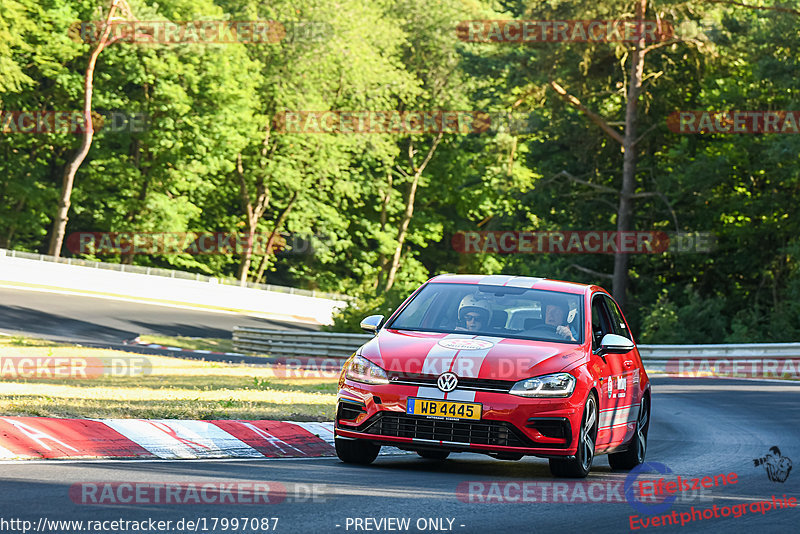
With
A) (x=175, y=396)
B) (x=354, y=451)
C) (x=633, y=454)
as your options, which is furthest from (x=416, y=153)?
(x=354, y=451)

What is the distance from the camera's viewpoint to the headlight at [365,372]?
9.54m

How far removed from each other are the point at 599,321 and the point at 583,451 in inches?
68.2

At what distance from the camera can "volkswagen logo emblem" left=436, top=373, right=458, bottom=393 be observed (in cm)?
933

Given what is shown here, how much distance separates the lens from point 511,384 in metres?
9.30

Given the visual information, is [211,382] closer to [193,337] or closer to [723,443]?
[723,443]

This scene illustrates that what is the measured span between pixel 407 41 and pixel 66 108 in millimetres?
24569

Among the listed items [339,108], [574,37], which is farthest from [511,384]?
[339,108]

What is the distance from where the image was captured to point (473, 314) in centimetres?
1050

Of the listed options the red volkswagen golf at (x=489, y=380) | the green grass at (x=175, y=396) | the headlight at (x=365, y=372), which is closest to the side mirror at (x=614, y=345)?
the red volkswagen golf at (x=489, y=380)

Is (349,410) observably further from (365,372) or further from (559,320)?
(559,320)

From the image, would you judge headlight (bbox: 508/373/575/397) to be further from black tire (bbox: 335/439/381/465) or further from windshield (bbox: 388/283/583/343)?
black tire (bbox: 335/439/381/465)

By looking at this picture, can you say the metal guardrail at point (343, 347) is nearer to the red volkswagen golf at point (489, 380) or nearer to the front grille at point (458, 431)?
the red volkswagen golf at point (489, 380)

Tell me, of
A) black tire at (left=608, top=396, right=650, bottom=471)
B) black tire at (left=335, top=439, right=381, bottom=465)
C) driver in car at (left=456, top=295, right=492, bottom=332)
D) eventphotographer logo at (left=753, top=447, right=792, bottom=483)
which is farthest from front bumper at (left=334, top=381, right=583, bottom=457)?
eventphotographer logo at (left=753, top=447, right=792, bottom=483)

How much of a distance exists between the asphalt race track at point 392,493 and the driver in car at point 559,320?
117 cm
